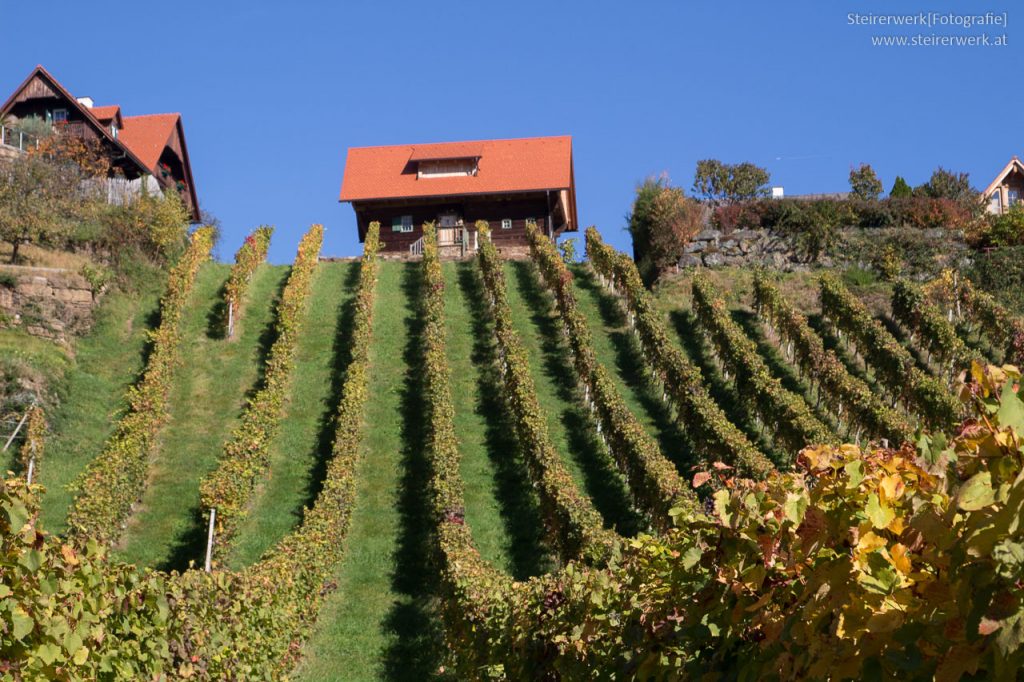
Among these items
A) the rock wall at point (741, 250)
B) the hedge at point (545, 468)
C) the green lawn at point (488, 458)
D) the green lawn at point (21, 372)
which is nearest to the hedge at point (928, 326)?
the rock wall at point (741, 250)

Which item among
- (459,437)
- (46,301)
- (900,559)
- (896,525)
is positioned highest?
(46,301)

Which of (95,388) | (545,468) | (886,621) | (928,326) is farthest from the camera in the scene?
(928,326)

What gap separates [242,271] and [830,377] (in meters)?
18.8

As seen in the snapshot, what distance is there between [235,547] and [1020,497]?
21.6m

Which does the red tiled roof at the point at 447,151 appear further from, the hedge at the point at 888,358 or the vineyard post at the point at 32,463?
the vineyard post at the point at 32,463

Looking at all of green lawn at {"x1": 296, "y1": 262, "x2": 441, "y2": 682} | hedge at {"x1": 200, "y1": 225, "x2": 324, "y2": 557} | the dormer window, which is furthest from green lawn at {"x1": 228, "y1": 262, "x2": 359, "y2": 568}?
the dormer window

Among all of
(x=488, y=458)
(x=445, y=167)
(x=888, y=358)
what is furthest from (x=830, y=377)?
(x=445, y=167)

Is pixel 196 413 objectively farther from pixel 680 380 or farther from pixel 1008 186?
pixel 1008 186

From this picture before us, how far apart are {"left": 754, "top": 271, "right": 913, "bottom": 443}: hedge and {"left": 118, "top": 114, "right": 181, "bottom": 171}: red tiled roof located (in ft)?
92.8

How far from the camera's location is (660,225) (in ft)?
157

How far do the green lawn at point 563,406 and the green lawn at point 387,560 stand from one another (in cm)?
329

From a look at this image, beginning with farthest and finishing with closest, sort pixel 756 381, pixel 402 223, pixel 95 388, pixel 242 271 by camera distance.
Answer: pixel 402 223 < pixel 242 271 < pixel 95 388 < pixel 756 381

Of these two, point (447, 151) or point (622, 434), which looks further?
point (447, 151)

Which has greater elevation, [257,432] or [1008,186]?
[1008,186]
